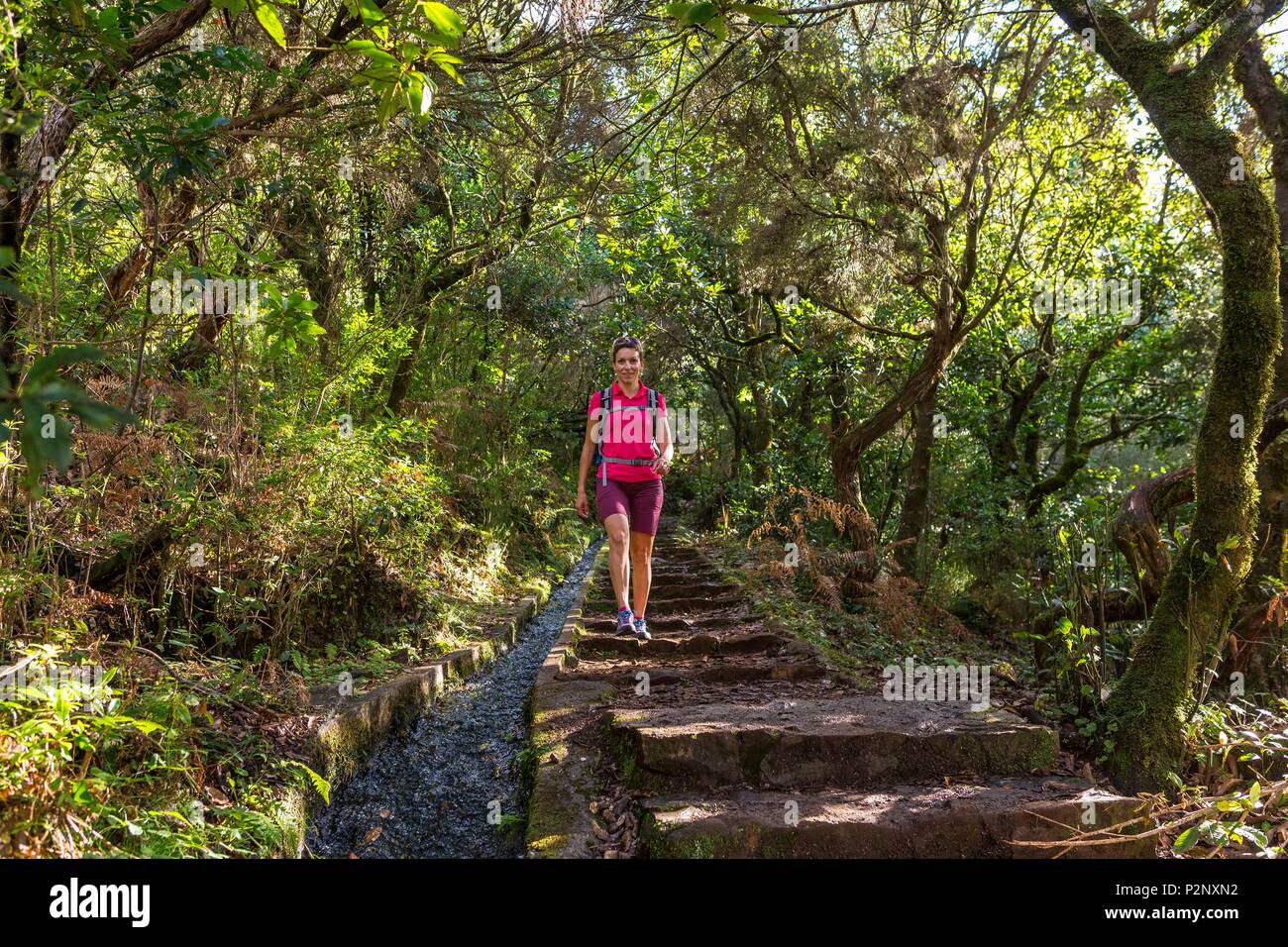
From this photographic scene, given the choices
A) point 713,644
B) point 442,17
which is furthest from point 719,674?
point 442,17

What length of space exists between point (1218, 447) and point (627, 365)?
3.38 m

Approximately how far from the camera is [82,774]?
92.7 inches

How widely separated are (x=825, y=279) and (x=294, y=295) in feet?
23.4

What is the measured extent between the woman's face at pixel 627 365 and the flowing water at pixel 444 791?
2.43m

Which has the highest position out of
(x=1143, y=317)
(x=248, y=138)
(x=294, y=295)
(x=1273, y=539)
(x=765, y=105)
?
(x=765, y=105)

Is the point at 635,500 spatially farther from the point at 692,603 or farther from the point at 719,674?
the point at 692,603

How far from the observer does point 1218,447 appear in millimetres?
3654

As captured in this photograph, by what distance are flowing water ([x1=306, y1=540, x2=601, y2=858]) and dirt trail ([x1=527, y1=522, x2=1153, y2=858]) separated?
287 millimetres

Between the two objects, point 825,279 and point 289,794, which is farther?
point 825,279

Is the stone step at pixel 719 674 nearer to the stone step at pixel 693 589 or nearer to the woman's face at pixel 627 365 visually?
the woman's face at pixel 627 365

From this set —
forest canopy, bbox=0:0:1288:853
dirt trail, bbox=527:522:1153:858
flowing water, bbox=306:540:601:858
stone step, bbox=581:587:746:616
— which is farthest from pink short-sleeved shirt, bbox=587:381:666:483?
stone step, bbox=581:587:746:616

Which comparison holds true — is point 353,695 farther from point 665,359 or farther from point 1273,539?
point 665,359
